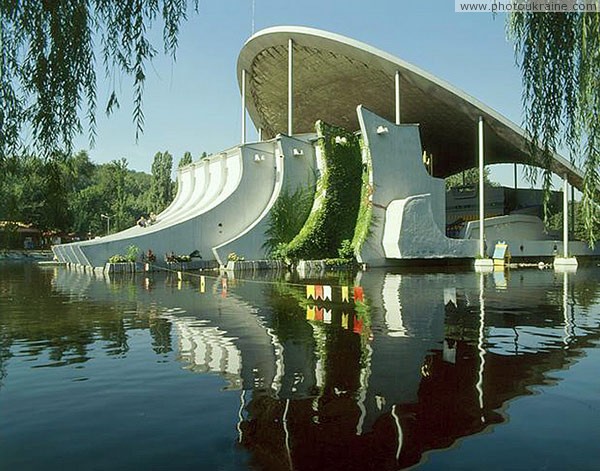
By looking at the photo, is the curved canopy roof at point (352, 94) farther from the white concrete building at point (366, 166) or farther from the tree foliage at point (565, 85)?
the tree foliage at point (565, 85)

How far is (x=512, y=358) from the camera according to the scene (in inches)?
298

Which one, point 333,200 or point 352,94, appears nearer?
point 333,200

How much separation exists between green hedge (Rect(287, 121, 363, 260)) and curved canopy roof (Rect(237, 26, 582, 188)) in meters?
5.01

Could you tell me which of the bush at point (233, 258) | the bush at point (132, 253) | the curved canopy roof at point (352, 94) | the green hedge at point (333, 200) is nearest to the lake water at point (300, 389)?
the bush at point (132, 253)

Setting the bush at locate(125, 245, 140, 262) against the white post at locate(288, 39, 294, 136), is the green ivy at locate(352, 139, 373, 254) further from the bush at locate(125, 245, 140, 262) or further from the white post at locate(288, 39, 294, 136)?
the bush at locate(125, 245, 140, 262)

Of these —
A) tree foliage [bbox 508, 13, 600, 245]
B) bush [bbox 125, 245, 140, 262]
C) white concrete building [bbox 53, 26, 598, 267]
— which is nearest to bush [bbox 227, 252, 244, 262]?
white concrete building [bbox 53, 26, 598, 267]

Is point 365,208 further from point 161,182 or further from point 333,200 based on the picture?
point 161,182

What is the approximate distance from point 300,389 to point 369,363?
1.51 metres

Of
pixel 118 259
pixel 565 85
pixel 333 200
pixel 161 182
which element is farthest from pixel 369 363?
pixel 161 182

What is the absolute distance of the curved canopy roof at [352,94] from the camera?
1193 inches

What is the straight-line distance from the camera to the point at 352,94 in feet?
124

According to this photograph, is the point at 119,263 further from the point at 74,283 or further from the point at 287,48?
the point at 287,48

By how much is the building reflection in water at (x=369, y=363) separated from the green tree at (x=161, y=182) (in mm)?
50419

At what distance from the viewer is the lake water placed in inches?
170
